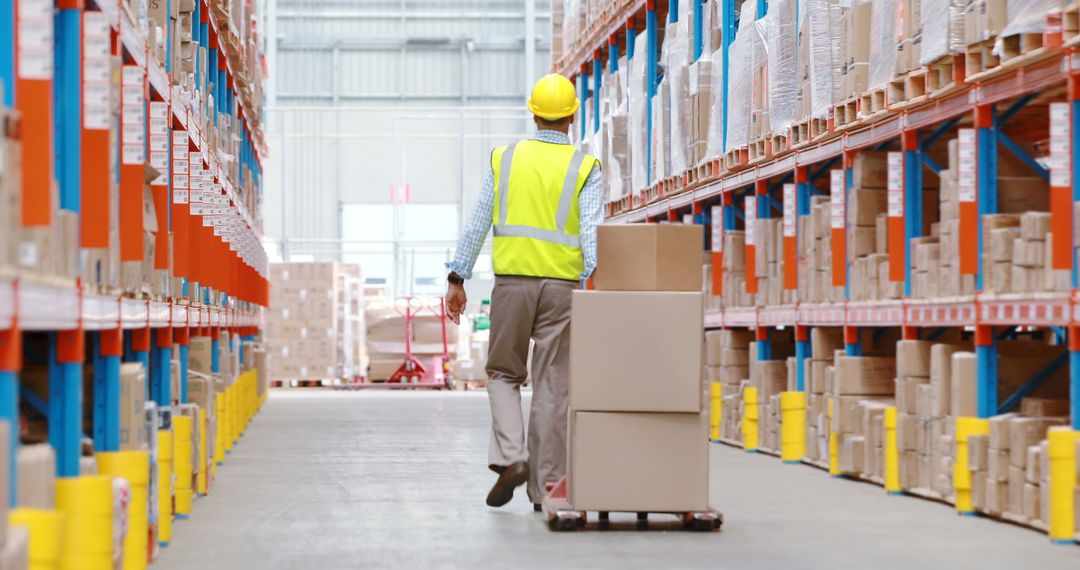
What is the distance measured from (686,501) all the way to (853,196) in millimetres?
3244

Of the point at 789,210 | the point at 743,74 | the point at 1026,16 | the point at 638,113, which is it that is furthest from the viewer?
the point at 638,113

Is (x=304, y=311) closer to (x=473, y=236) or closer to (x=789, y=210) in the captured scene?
(x=789, y=210)

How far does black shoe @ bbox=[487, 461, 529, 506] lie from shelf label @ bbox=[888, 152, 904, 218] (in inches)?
106

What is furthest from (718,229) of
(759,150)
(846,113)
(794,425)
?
(846,113)

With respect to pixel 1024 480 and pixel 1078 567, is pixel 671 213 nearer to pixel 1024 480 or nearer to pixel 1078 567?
pixel 1024 480

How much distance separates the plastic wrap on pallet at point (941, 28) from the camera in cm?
697

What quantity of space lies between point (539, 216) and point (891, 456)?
2576mm

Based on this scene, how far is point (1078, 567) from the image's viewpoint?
5.30 meters

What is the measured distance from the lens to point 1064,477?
19.2ft

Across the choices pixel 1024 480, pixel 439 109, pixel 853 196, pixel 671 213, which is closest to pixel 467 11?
pixel 439 109

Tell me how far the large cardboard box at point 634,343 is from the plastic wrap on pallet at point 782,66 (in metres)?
4.04

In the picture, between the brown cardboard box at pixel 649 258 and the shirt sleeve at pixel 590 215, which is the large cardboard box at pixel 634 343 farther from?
the shirt sleeve at pixel 590 215

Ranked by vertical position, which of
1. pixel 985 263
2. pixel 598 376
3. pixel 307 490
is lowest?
pixel 307 490

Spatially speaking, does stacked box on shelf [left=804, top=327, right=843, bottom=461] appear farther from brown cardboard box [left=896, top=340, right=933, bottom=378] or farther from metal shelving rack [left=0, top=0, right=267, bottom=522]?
metal shelving rack [left=0, top=0, right=267, bottom=522]
